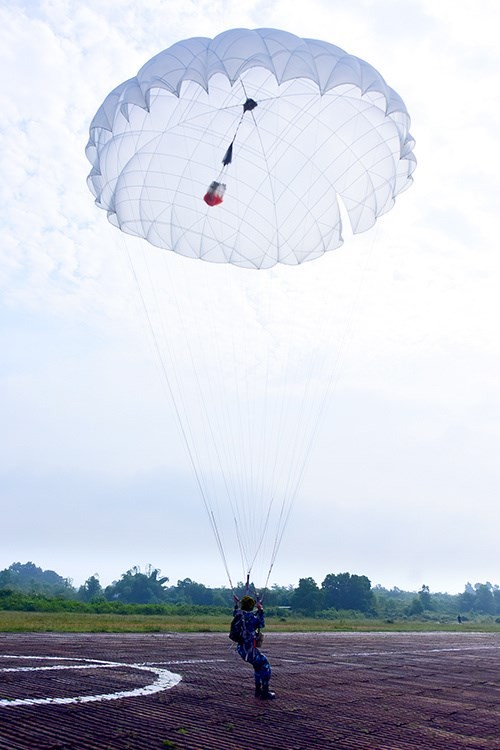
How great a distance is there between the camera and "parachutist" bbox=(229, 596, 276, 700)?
11.7 metres

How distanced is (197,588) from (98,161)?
286ft

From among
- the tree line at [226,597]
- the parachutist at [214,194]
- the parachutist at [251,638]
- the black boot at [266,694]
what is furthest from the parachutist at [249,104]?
the tree line at [226,597]

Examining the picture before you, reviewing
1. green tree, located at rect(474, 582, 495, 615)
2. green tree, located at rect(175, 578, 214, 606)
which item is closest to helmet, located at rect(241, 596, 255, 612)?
green tree, located at rect(175, 578, 214, 606)

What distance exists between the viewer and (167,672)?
15.2 meters

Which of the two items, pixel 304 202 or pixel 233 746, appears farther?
pixel 304 202

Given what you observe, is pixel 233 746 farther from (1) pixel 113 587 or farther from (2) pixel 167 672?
(1) pixel 113 587

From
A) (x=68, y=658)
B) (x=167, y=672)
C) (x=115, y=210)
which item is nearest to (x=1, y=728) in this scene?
(x=167, y=672)

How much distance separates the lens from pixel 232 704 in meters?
11.3

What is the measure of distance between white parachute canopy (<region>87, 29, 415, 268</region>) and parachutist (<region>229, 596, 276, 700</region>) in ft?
34.3

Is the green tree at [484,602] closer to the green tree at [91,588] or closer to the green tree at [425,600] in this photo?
the green tree at [425,600]

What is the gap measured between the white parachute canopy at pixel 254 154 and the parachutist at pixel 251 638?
1045 centimetres

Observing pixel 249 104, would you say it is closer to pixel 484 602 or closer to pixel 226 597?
pixel 226 597

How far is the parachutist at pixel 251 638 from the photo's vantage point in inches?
462

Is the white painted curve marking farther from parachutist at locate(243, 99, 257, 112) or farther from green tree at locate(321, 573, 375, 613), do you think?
green tree at locate(321, 573, 375, 613)
